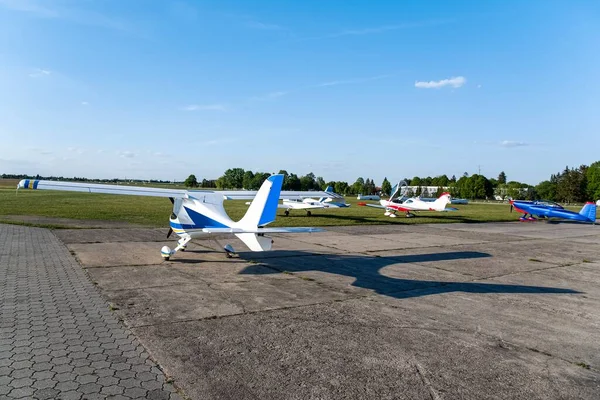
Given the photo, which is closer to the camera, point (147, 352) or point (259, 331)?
point (147, 352)

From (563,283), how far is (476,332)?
5804mm

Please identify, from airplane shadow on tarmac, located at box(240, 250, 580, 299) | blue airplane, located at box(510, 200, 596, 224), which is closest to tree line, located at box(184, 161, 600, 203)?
blue airplane, located at box(510, 200, 596, 224)

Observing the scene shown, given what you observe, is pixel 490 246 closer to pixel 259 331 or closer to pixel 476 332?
pixel 476 332

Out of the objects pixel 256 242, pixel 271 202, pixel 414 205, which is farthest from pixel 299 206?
pixel 256 242

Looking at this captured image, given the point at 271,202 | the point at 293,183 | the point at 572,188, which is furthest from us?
the point at 293,183

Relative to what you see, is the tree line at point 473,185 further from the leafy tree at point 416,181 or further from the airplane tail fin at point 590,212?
the airplane tail fin at point 590,212

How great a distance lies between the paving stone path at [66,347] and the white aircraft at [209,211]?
2.71 metres

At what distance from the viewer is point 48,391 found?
4.00m

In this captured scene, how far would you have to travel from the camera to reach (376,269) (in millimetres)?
11367

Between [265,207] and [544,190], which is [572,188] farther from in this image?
[265,207]

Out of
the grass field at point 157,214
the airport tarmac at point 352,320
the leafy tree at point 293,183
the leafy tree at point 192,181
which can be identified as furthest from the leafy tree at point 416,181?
the airport tarmac at point 352,320

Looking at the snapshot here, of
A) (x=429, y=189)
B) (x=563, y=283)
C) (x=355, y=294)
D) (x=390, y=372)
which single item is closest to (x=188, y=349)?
(x=390, y=372)

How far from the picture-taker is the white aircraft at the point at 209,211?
33.6 ft

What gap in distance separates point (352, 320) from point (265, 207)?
4.67m
